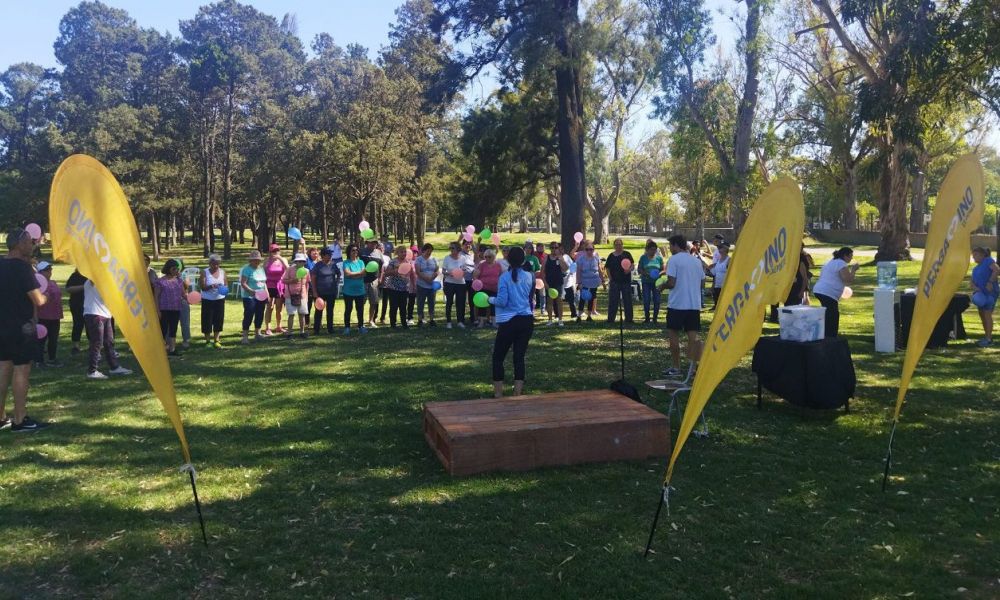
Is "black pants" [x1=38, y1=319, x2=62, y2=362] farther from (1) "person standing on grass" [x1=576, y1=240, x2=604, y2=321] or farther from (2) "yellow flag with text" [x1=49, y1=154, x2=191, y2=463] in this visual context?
(1) "person standing on grass" [x1=576, y1=240, x2=604, y2=321]

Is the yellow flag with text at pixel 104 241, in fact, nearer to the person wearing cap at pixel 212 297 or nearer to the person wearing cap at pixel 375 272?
the person wearing cap at pixel 212 297

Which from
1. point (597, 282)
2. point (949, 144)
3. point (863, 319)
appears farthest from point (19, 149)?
point (949, 144)

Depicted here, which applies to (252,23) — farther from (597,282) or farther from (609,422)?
(609,422)

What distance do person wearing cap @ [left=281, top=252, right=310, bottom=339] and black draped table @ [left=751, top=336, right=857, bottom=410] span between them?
849cm

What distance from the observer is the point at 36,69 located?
75.1 metres

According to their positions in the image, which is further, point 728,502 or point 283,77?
point 283,77

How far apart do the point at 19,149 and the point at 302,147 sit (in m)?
38.5

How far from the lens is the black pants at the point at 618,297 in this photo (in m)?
12.9

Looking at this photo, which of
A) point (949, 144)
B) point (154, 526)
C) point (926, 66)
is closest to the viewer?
point (154, 526)

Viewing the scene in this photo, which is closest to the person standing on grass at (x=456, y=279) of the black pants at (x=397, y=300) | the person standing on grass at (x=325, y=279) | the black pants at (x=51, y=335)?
the black pants at (x=397, y=300)

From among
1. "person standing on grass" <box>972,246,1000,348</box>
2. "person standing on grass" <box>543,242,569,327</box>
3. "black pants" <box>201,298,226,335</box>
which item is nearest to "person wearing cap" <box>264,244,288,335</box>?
"black pants" <box>201,298,226,335</box>

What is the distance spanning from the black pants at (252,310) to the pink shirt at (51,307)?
281 centimetres

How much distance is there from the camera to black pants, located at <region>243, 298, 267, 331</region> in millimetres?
11836

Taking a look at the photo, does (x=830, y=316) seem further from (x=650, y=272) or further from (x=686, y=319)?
(x=650, y=272)
